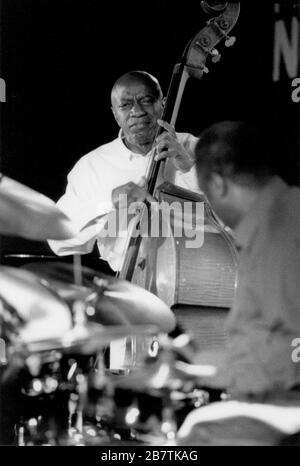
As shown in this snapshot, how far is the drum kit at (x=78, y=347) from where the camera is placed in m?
1.38

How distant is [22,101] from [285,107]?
95 cm

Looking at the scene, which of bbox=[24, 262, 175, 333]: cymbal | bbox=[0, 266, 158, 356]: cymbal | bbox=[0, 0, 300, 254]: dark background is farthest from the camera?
bbox=[0, 0, 300, 254]: dark background

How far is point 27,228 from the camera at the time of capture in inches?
54.7

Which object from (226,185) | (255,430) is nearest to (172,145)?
(226,185)

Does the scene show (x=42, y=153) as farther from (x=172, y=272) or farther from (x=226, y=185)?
(x=226, y=185)

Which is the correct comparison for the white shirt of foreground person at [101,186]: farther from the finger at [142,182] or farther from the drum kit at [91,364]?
the drum kit at [91,364]

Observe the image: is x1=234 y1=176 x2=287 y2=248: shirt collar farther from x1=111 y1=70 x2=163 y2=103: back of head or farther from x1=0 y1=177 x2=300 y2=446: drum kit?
x1=111 y1=70 x2=163 y2=103: back of head

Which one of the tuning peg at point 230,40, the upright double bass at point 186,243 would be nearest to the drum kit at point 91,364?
the upright double bass at point 186,243

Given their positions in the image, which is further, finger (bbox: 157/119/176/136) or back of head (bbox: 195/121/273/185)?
finger (bbox: 157/119/176/136)

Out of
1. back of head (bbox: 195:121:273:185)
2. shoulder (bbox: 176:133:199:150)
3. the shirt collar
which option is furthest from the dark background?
the shirt collar

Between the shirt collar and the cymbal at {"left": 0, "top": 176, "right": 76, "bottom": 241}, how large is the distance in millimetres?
378

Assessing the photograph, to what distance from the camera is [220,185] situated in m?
1.39

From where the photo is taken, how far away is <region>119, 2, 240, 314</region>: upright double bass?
6.91 feet

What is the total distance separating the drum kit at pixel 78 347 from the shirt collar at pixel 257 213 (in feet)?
0.96
